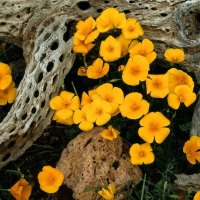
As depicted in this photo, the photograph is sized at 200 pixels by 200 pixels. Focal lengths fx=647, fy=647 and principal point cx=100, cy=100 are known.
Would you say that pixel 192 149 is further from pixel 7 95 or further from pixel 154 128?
pixel 7 95

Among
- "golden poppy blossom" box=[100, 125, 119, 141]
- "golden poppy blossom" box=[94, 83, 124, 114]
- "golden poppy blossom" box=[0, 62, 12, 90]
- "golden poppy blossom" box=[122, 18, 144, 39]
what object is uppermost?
"golden poppy blossom" box=[122, 18, 144, 39]

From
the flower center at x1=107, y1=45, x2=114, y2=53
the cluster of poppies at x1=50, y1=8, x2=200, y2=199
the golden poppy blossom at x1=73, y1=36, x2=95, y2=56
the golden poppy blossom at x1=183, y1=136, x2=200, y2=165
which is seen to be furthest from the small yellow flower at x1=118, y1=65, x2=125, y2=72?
the golden poppy blossom at x1=183, y1=136, x2=200, y2=165

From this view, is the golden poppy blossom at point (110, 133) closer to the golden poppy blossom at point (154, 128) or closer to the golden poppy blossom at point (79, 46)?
the golden poppy blossom at point (154, 128)

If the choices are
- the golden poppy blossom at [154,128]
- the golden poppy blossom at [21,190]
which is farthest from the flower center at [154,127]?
the golden poppy blossom at [21,190]

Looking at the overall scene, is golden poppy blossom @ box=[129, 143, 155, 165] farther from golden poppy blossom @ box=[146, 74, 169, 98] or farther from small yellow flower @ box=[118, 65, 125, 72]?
small yellow flower @ box=[118, 65, 125, 72]

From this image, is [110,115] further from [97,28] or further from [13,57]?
[13,57]

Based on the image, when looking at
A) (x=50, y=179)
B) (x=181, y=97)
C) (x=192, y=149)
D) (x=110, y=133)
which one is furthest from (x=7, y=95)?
(x=192, y=149)
